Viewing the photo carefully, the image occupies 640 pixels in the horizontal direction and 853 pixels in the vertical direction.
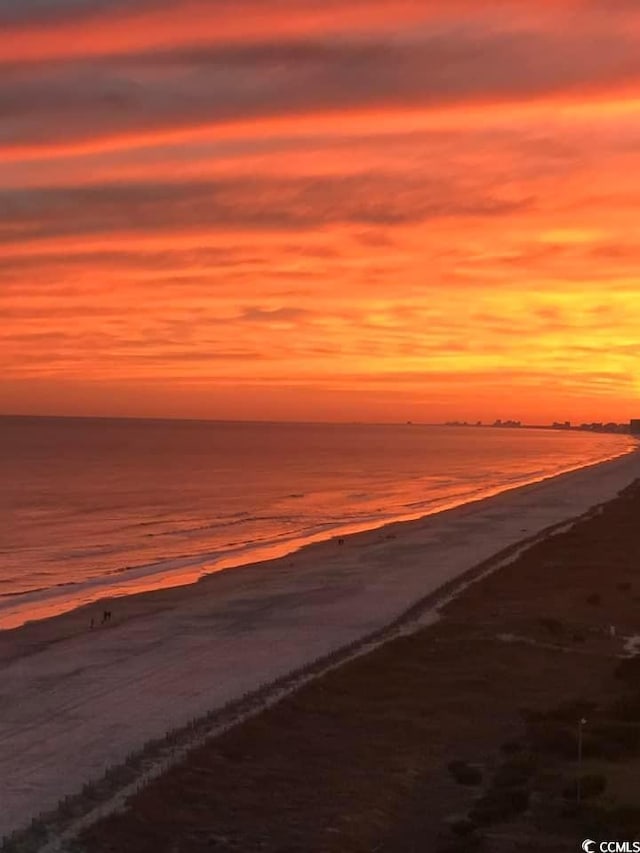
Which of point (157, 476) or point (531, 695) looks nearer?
point (531, 695)

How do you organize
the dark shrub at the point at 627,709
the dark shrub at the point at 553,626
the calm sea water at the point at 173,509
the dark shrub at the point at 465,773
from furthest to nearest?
the calm sea water at the point at 173,509 → the dark shrub at the point at 553,626 → the dark shrub at the point at 627,709 → the dark shrub at the point at 465,773

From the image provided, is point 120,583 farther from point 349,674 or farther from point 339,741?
point 339,741

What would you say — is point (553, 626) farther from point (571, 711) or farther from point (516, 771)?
point (516, 771)

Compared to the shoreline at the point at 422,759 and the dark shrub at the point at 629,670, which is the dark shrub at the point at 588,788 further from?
the dark shrub at the point at 629,670

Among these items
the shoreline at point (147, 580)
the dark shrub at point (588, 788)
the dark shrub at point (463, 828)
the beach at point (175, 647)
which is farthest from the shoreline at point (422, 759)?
the shoreline at point (147, 580)

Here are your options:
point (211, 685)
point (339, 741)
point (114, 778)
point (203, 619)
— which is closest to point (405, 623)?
point (203, 619)

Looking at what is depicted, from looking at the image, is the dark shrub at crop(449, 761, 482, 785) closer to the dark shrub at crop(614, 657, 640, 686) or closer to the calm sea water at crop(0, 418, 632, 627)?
the dark shrub at crop(614, 657, 640, 686)

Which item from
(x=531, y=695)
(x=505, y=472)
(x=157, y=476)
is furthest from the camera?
(x=505, y=472)

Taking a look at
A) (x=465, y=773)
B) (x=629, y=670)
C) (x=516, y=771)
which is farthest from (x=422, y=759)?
(x=629, y=670)
